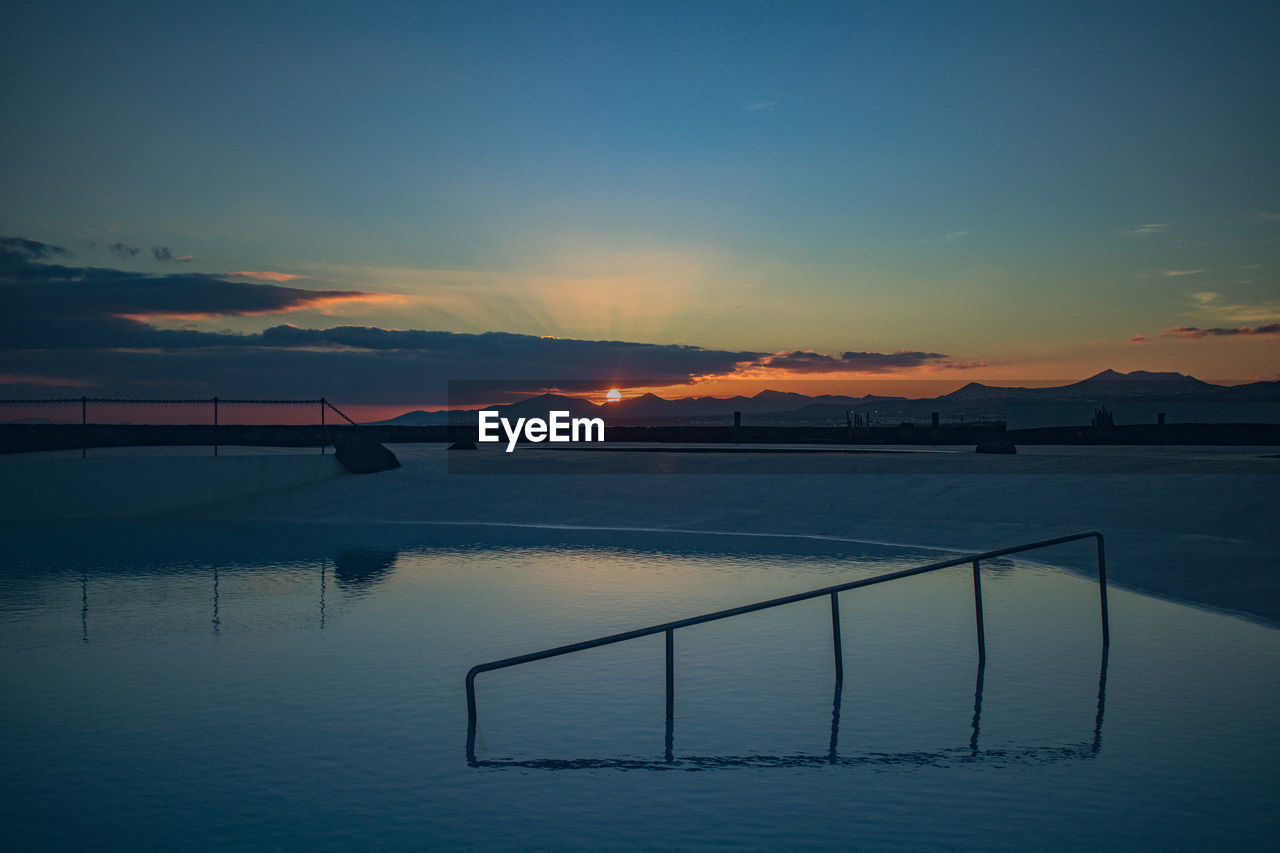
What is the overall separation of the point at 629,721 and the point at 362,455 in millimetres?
24369

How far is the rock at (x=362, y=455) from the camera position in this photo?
105ft

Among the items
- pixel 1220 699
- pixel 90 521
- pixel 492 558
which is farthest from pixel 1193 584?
pixel 90 521

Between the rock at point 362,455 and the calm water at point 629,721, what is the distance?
47.5 feet

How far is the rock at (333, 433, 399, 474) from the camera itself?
31923 millimetres

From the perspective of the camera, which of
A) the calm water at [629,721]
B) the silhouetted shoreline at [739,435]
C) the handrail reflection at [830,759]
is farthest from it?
the silhouetted shoreline at [739,435]

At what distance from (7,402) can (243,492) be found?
7.11m

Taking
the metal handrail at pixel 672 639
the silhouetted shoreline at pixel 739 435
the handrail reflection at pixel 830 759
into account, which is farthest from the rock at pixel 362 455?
the handrail reflection at pixel 830 759

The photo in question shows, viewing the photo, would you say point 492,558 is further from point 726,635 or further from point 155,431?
point 155,431

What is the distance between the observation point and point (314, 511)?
29.1 metres

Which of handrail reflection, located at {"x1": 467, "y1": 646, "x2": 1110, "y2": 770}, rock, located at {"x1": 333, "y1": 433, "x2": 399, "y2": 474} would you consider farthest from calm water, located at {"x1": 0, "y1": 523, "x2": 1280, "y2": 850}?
rock, located at {"x1": 333, "y1": 433, "x2": 399, "y2": 474}

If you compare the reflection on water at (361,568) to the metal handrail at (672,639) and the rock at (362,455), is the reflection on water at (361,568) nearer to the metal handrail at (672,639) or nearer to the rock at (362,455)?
the metal handrail at (672,639)

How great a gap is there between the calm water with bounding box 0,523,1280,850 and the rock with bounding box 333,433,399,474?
47.5 ft

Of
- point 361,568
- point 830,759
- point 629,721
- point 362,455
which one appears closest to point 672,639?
point 629,721

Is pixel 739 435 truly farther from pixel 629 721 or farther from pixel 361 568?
pixel 629 721
